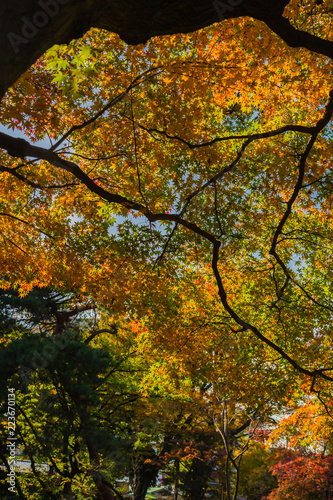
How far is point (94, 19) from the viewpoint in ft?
7.39

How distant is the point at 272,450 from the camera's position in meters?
18.1

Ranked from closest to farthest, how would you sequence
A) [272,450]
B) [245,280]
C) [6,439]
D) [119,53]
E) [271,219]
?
[119,53], [6,439], [271,219], [245,280], [272,450]

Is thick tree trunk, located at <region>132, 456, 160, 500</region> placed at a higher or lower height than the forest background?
lower

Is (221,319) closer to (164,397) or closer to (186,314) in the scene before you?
(186,314)

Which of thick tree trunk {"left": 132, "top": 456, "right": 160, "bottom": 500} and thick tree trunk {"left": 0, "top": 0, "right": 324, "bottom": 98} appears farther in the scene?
thick tree trunk {"left": 132, "top": 456, "right": 160, "bottom": 500}

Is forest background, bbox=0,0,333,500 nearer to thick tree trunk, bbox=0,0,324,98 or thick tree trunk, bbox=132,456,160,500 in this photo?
Answer: thick tree trunk, bbox=0,0,324,98

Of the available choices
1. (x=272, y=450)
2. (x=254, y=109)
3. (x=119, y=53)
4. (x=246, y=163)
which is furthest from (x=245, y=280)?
(x=272, y=450)

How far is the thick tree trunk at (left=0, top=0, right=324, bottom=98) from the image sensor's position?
1778mm

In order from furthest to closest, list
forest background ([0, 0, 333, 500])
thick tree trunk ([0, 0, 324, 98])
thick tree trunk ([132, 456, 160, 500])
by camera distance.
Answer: thick tree trunk ([132, 456, 160, 500]) → forest background ([0, 0, 333, 500]) → thick tree trunk ([0, 0, 324, 98])

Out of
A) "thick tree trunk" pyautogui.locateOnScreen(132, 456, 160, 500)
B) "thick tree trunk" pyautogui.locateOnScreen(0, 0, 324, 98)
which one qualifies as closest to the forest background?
"thick tree trunk" pyautogui.locateOnScreen(0, 0, 324, 98)

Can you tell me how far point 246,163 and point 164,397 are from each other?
9.53 meters

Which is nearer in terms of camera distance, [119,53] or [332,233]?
[119,53]

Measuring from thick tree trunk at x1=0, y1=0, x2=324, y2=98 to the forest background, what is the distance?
14mm

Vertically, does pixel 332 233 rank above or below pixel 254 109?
below
